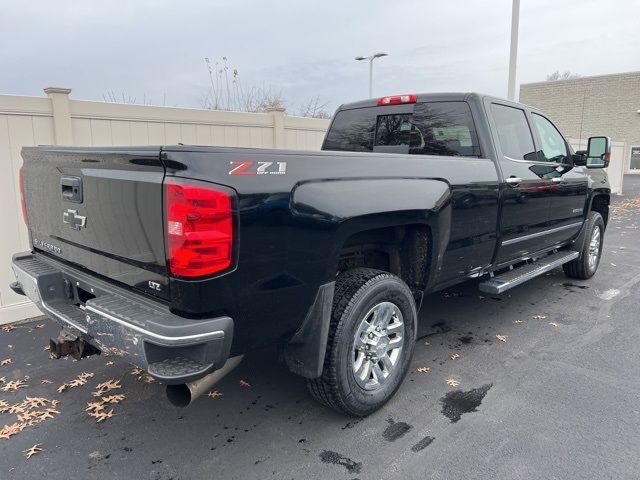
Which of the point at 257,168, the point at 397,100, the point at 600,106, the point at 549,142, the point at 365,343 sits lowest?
the point at 365,343

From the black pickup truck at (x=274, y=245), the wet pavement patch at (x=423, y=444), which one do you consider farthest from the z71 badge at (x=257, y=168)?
the wet pavement patch at (x=423, y=444)

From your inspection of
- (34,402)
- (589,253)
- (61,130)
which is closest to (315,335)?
(34,402)

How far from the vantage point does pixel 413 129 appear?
439 cm

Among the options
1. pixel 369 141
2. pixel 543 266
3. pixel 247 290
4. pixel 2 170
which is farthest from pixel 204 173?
pixel 543 266

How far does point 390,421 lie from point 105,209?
6.96 ft

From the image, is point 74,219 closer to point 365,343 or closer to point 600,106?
point 365,343

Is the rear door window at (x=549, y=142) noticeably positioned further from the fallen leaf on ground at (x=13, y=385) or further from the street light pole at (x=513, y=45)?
the street light pole at (x=513, y=45)

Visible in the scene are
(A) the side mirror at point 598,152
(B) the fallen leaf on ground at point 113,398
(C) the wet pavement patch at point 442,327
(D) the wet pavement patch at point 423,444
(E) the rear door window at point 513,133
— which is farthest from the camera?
(A) the side mirror at point 598,152

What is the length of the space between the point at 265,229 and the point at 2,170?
371cm

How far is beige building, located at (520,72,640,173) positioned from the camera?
99.1 ft

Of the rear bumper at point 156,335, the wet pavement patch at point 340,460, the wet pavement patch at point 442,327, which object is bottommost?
the wet pavement patch at point 442,327

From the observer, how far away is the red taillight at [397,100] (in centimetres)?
439

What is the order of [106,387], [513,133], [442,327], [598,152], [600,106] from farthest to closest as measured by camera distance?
1. [600,106]
2. [598,152]
3. [442,327]
4. [513,133]
5. [106,387]

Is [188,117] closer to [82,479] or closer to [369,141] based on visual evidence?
[369,141]
